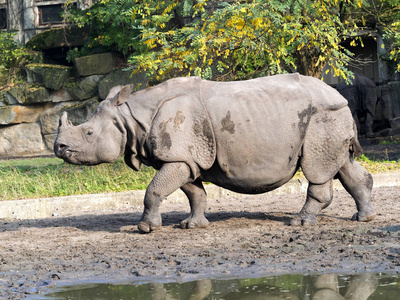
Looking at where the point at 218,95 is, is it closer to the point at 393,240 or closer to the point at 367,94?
the point at 393,240

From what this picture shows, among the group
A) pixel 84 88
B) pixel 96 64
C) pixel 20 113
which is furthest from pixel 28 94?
pixel 96 64

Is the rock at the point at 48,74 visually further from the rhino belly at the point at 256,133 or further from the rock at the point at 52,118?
the rhino belly at the point at 256,133

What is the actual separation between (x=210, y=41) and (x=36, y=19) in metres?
15.5

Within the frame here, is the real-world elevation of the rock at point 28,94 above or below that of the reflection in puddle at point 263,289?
below

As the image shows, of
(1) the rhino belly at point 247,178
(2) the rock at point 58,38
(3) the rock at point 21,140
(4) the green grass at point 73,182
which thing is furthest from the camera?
(2) the rock at point 58,38

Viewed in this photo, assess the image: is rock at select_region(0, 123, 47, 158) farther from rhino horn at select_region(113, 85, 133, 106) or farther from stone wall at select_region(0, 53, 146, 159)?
rhino horn at select_region(113, 85, 133, 106)

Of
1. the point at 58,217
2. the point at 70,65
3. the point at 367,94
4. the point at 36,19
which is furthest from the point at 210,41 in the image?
the point at 36,19

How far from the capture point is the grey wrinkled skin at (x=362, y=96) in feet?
66.2

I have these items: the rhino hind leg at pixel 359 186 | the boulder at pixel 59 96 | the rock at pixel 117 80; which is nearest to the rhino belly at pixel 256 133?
the rhino hind leg at pixel 359 186

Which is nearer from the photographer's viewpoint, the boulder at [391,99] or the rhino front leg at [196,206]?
the rhino front leg at [196,206]

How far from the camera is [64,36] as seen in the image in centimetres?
2156

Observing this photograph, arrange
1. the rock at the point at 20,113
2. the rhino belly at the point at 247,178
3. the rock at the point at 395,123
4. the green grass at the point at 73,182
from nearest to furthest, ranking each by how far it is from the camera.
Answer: the rhino belly at the point at 247,178 → the green grass at the point at 73,182 → the rock at the point at 395,123 → the rock at the point at 20,113

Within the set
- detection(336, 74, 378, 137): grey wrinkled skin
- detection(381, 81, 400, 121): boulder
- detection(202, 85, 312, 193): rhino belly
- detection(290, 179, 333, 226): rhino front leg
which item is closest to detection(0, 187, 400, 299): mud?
detection(290, 179, 333, 226): rhino front leg

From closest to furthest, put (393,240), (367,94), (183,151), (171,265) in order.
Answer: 1. (171,265)
2. (393,240)
3. (183,151)
4. (367,94)
